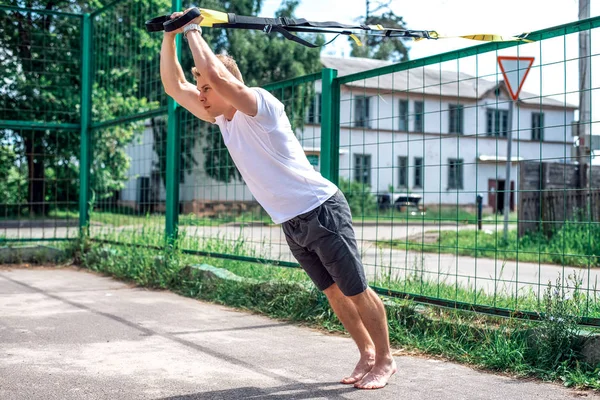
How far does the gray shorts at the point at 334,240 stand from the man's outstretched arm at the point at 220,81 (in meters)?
0.69

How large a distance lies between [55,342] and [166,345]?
0.81 metres

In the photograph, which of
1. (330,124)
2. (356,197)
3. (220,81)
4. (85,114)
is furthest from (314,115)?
(356,197)

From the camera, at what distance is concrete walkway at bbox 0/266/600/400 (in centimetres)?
381

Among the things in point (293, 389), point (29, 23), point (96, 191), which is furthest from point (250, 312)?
point (29, 23)

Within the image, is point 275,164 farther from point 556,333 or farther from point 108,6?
point 108,6

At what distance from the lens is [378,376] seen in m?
3.95

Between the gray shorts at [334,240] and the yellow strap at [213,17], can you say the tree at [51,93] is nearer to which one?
the yellow strap at [213,17]

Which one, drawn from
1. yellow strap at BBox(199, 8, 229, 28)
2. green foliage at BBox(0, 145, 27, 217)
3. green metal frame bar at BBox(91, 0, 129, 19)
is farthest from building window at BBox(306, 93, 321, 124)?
green foliage at BBox(0, 145, 27, 217)

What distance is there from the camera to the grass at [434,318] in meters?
4.18

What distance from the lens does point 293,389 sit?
386 centimetres

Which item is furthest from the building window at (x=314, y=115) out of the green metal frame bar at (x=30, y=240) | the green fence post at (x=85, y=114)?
the green metal frame bar at (x=30, y=240)

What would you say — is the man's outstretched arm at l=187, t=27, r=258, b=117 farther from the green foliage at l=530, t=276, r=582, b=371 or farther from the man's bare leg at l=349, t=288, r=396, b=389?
the green foliage at l=530, t=276, r=582, b=371

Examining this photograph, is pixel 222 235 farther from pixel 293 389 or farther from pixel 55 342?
pixel 293 389

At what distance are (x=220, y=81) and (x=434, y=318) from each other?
2.46m
